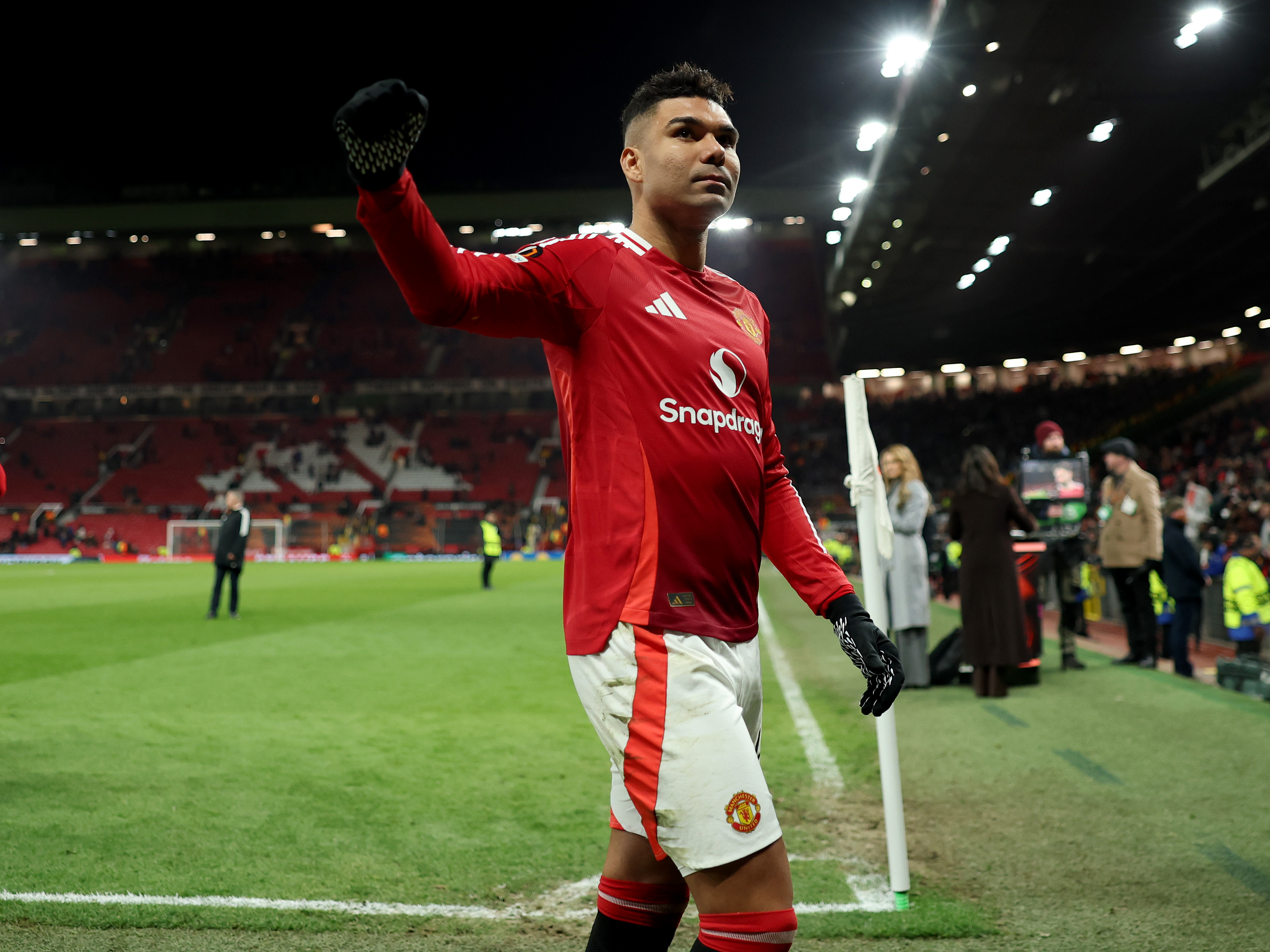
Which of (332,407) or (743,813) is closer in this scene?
(743,813)

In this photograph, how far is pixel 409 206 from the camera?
138cm

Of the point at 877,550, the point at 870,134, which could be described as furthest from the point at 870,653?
the point at 870,134

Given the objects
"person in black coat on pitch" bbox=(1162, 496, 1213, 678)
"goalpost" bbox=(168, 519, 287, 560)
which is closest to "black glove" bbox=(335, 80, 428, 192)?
"person in black coat on pitch" bbox=(1162, 496, 1213, 678)

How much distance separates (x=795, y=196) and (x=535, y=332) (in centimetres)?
4072

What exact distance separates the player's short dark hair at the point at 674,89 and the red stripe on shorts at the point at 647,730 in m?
1.08

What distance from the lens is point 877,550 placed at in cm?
375

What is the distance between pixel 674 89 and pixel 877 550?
2.25 metres

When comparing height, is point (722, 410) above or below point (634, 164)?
below

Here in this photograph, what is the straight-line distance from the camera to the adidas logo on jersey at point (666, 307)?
1.83 metres

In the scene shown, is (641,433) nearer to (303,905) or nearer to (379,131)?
(379,131)

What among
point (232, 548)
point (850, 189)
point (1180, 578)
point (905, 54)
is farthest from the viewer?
point (850, 189)

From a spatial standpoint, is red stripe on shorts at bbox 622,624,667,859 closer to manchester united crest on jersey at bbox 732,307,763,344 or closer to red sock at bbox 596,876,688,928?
red sock at bbox 596,876,688,928

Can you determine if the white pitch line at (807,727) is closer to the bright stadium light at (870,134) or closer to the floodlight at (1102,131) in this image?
the bright stadium light at (870,134)

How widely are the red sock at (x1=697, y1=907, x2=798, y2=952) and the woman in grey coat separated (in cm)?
650
